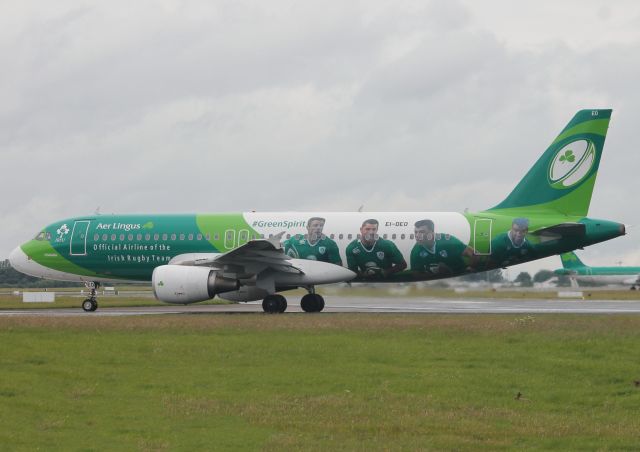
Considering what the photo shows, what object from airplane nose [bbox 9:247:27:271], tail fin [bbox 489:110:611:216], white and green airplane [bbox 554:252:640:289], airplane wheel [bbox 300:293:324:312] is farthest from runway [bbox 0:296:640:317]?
white and green airplane [bbox 554:252:640:289]

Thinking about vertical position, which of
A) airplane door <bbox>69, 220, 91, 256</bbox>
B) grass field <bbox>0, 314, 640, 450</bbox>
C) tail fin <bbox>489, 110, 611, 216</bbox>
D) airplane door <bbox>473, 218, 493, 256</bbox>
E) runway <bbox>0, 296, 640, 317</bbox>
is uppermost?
tail fin <bbox>489, 110, 611, 216</bbox>

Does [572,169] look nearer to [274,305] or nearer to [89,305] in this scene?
[274,305]

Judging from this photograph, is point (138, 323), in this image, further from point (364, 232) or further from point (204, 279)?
point (364, 232)

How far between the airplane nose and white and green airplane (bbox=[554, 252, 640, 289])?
6813cm

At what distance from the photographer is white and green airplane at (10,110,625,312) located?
113 feet

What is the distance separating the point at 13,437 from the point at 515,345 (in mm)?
12195

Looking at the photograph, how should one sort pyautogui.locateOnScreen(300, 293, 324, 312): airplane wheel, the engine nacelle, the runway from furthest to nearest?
pyautogui.locateOnScreen(300, 293, 324, 312): airplane wheel → the runway → the engine nacelle

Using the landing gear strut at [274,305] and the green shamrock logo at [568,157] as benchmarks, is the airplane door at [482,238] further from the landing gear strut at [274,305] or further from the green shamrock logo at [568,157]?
the landing gear strut at [274,305]

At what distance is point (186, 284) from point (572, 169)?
49.1 ft

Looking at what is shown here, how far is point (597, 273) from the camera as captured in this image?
104 meters

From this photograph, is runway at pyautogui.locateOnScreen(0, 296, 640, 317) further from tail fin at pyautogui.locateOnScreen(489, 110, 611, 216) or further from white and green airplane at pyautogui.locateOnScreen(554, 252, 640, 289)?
white and green airplane at pyautogui.locateOnScreen(554, 252, 640, 289)

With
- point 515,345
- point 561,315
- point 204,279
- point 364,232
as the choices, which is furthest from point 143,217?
point 515,345

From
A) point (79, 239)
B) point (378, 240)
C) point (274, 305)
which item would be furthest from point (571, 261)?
point (79, 239)

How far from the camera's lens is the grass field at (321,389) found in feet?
42.7
